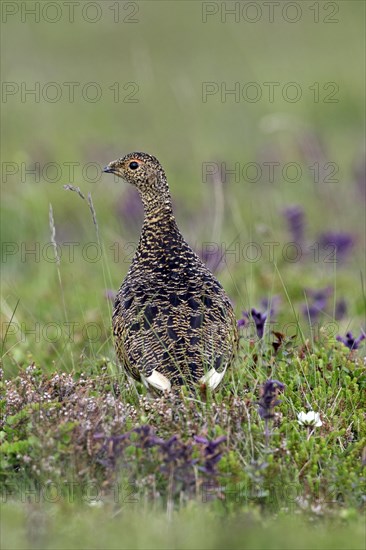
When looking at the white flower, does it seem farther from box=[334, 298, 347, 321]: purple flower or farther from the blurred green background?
box=[334, 298, 347, 321]: purple flower

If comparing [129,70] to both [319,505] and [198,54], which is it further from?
[319,505]

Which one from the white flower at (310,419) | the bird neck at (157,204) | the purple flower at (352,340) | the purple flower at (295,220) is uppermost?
the purple flower at (295,220)

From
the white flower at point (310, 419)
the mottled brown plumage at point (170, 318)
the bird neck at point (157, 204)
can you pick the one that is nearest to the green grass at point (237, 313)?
the white flower at point (310, 419)

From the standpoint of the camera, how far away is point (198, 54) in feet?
94.5

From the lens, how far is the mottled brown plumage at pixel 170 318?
5285 mm

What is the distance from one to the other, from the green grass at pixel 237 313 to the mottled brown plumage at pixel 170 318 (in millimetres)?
174

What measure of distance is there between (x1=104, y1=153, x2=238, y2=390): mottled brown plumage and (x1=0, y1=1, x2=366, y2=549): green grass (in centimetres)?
17

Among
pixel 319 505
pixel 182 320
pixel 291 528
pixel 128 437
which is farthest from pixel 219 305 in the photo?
pixel 291 528

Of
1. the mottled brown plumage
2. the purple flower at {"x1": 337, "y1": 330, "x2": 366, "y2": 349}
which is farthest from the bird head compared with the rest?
the purple flower at {"x1": 337, "y1": 330, "x2": 366, "y2": 349}

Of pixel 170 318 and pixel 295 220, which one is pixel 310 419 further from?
pixel 295 220

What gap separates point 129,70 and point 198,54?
3081 mm

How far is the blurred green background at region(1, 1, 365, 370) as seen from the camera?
919 cm

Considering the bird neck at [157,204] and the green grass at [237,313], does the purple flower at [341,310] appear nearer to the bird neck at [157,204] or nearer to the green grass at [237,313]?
the green grass at [237,313]

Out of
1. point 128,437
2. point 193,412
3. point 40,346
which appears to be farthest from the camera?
point 40,346
